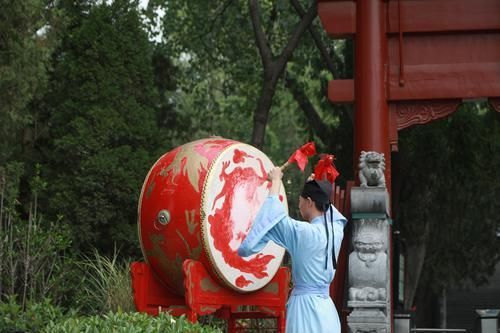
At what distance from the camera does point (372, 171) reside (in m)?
8.70

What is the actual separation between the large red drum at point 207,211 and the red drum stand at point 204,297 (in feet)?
0.33

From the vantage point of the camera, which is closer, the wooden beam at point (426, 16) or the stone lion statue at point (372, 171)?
the stone lion statue at point (372, 171)

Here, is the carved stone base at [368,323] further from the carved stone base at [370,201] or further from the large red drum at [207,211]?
the large red drum at [207,211]

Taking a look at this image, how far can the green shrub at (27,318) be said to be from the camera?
24.0ft

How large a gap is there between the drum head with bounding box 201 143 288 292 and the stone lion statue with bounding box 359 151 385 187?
2.29ft

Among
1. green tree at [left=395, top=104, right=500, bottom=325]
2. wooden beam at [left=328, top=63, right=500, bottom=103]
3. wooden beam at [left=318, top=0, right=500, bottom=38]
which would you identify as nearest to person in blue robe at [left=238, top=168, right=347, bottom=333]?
wooden beam at [left=328, top=63, right=500, bottom=103]

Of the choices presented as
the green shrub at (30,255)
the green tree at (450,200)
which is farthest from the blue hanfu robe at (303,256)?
the green tree at (450,200)

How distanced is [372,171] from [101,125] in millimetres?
4975

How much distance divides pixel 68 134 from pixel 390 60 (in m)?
4.38

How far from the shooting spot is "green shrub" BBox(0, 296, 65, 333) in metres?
7.32

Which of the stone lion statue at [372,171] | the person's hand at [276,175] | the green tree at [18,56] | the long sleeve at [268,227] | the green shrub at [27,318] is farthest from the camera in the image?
the green tree at [18,56]

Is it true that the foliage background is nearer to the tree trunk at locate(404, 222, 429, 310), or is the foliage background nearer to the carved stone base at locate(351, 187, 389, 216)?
the tree trunk at locate(404, 222, 429, 310)

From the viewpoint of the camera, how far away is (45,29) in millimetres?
12758

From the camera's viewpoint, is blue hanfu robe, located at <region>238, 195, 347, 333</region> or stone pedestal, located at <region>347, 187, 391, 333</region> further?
stone pedestal, located at <region>347, 187, 391, 333</region>
